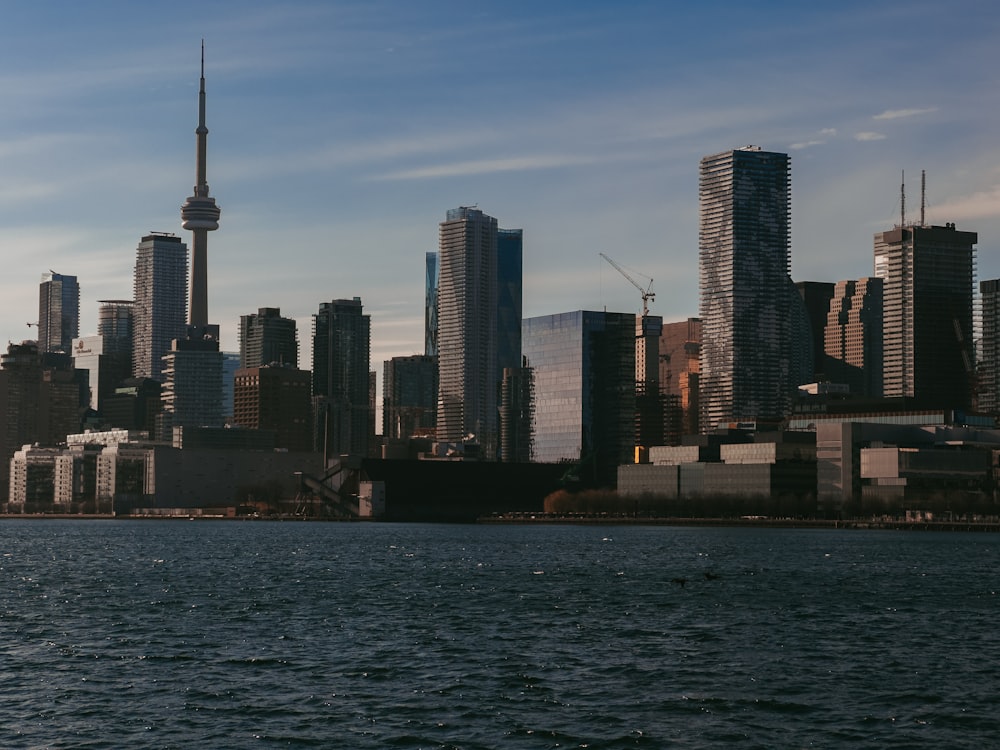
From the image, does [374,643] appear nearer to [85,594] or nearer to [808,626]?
[808,626]

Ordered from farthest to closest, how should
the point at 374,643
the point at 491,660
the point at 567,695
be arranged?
the point at 374,643 → the point at 491,660 → the point at 567,695

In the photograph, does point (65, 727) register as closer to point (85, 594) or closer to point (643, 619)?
point (643, 619)

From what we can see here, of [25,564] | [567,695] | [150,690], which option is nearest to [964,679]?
[567,695]

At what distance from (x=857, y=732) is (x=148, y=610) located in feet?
209

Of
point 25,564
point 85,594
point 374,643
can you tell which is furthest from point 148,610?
point 25,564

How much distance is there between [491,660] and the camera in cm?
8950

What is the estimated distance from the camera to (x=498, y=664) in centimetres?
8794

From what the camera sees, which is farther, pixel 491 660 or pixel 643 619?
pixel 643 619

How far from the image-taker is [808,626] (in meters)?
109

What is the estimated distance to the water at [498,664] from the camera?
2704 inches

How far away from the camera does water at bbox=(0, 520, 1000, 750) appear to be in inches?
2704

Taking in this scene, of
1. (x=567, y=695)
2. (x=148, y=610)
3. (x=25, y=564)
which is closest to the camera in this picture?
(x=567, y=695)

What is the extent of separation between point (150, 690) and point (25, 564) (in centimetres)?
11750

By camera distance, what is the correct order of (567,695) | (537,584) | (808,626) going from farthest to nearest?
(537,584) → (808,626) → (567,695)
